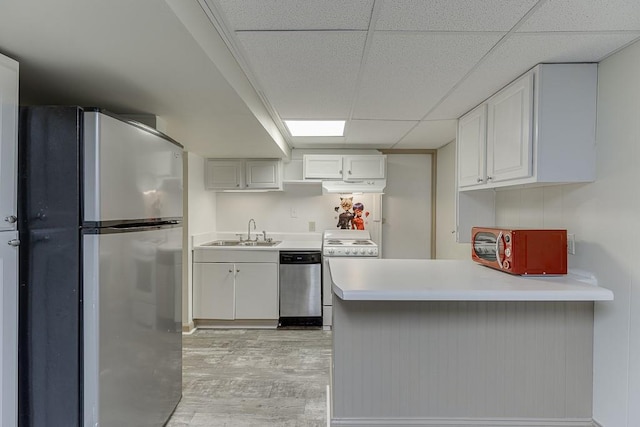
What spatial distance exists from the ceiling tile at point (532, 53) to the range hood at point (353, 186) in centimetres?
190

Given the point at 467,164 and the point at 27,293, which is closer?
the point at 27,293

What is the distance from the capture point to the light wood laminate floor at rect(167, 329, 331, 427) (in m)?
2.21

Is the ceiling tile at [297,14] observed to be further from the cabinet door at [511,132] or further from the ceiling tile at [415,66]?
the cabinet door at [511,132]

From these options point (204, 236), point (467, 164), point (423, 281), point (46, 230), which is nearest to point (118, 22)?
point (46, 230)

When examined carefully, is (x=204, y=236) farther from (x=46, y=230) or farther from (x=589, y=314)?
(x=589, y=314)

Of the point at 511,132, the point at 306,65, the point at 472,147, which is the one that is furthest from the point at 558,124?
the point at 306,65

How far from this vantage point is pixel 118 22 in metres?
1.16

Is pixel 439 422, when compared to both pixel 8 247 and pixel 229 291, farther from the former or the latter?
pixel 229 291

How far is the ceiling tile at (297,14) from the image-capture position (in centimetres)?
126

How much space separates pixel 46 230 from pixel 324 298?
9.21ft

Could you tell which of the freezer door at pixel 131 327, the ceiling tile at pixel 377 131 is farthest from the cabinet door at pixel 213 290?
the ceiling tile at pixel 377 131

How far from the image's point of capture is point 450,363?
192 cm

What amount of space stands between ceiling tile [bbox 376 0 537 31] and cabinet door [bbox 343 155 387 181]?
2.53 m

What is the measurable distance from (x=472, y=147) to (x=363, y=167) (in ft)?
5.21
